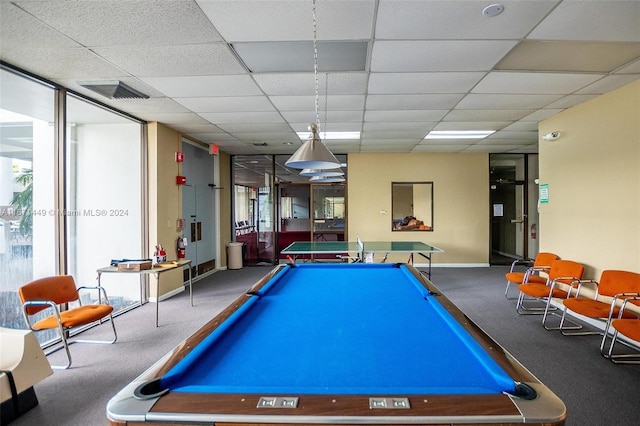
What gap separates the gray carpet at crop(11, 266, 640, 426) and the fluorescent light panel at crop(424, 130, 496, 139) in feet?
9.27

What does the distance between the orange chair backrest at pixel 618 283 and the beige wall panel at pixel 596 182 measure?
10.4 inches

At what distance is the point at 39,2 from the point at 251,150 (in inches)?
205

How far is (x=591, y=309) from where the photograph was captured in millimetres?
3066

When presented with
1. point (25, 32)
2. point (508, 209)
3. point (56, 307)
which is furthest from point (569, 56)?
point (508, 209)

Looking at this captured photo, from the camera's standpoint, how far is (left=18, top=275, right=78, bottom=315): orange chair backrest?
8.99 ft

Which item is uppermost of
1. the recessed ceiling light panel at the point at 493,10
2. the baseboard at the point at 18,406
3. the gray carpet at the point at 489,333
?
the recessed ceiling light panel at the point at 493,10

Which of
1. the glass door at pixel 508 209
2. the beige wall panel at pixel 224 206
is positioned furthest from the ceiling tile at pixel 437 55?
the glass door at pixel 508 209

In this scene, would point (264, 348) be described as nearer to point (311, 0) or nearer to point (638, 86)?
point (311, 0)

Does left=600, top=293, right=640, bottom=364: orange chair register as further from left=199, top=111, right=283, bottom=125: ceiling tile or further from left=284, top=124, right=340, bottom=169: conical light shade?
left=199, top=111, right=283, bottom=125: ceiling tile

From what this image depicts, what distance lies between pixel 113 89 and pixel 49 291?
7.17 ft

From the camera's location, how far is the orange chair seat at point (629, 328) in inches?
95.2

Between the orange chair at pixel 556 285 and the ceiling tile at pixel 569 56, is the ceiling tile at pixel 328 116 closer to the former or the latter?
the ceiling tile at pixel 569 56

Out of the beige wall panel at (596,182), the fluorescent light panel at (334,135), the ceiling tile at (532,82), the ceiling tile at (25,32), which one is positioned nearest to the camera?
the ceiling tile at (25,32)

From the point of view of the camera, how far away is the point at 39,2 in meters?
2.04
